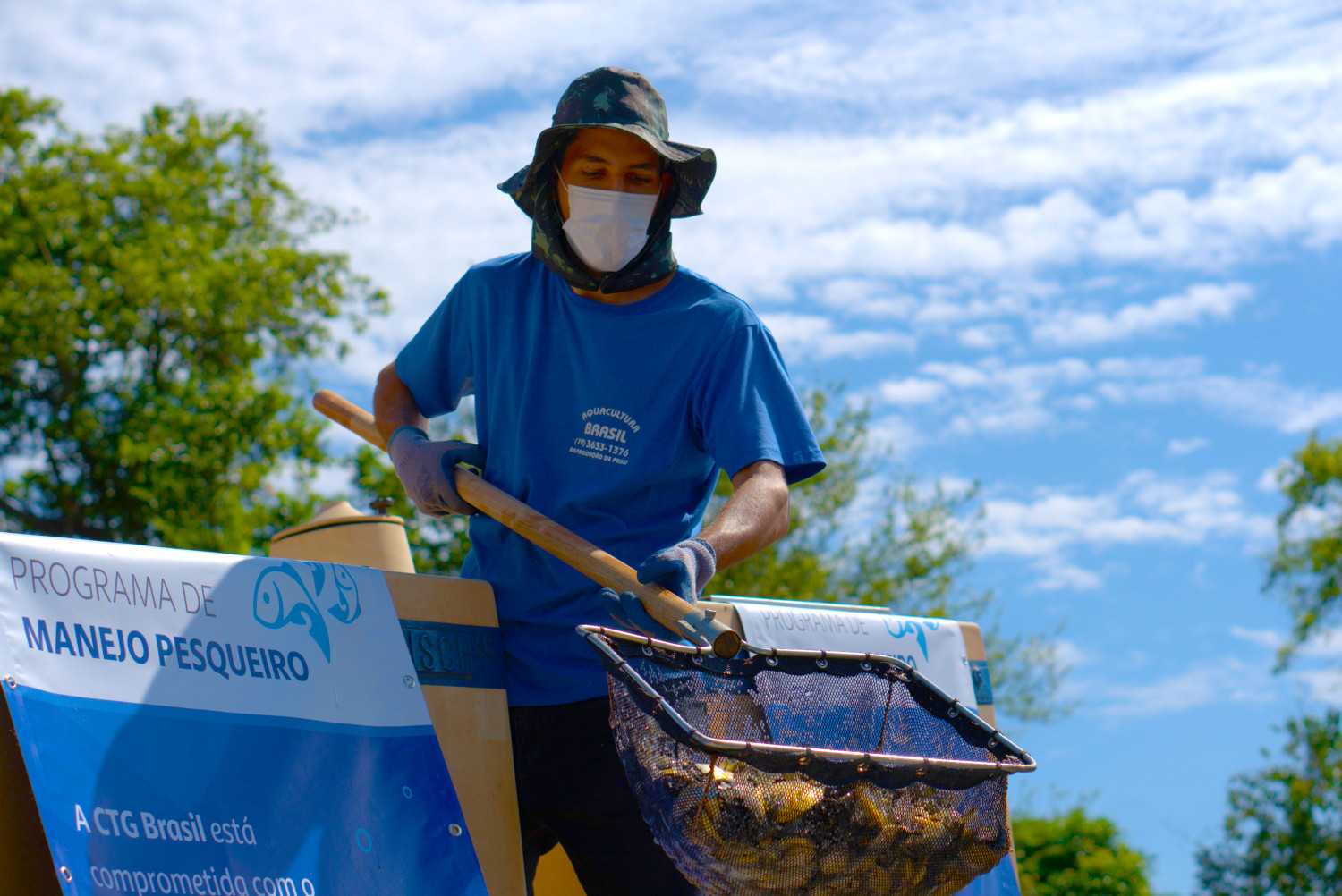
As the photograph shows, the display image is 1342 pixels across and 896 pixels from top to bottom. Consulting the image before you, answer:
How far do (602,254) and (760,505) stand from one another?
27.3 inches

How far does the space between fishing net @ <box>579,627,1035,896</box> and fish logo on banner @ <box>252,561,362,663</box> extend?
0.68m

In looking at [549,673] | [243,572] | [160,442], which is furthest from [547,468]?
[160,442]

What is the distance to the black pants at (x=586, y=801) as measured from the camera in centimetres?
257

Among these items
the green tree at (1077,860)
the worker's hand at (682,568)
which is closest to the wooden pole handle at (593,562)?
the worker's hand at (682,568)

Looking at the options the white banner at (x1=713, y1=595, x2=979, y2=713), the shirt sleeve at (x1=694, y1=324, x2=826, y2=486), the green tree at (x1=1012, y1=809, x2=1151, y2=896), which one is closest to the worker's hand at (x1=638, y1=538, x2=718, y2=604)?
the shirt sleeve at (x1=694, y1=324, x2=826, y2=486)

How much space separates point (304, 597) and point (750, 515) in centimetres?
91

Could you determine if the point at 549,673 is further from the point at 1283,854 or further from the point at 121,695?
the point at 1283,854

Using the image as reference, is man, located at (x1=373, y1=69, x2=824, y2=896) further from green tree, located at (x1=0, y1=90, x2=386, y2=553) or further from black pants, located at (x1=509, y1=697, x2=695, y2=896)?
green tree, located at (x1=0, y1=90, x2=386, y2=553)

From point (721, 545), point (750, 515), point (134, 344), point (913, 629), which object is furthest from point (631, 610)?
point (134, 344)

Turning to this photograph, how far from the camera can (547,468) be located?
274 centimetres

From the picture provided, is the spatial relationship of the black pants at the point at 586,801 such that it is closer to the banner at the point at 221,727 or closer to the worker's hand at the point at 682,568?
the banner at the point at 221,727

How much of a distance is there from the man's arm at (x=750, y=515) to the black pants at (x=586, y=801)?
429 mm

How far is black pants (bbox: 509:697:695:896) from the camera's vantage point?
257 centimetres

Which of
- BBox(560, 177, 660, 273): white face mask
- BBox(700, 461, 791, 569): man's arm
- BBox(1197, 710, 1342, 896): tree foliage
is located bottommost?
BBox(1197, 710, 1342, 896): tree foliage
